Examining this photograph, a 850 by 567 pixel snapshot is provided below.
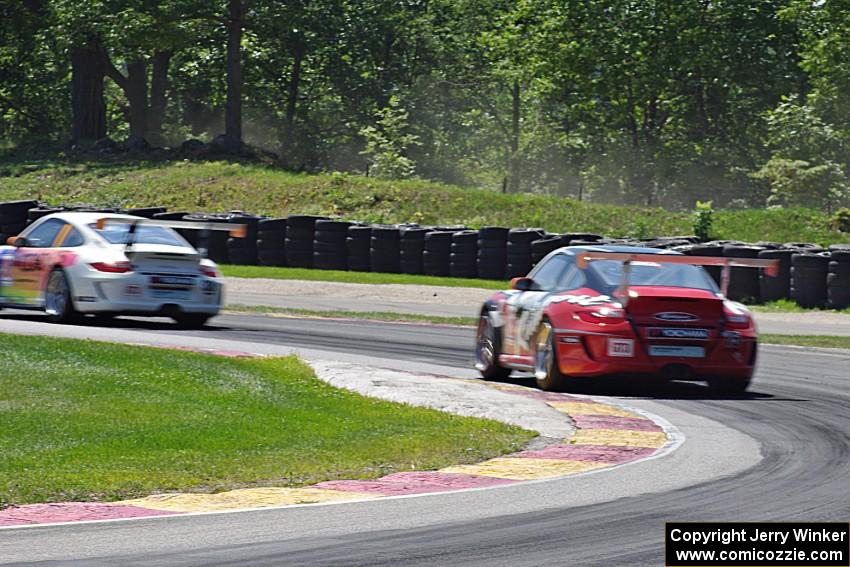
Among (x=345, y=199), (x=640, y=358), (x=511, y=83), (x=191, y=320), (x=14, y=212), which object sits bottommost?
(x=191, y=320)

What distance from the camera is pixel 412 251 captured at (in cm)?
3275

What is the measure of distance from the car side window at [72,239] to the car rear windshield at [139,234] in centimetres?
22

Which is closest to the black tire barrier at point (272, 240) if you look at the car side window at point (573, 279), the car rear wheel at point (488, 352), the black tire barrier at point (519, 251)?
the black tire barrier at point (519, 251)

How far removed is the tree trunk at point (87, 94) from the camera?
52594mm

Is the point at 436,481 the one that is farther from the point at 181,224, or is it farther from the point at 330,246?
the point at 330,246

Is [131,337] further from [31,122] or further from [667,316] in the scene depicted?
[31,122]

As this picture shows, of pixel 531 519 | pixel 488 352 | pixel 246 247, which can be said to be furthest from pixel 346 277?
pixel 531 519

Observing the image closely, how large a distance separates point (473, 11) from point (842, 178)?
2761 cm

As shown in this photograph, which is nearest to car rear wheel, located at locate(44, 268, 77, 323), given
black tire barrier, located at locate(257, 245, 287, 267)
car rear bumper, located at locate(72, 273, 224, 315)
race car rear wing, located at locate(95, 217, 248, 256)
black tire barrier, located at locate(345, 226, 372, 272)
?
car rear bumper, located at locate(72, 273, 224, 315)

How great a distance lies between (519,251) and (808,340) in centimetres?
1037

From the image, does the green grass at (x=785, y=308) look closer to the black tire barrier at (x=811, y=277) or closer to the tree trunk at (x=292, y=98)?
the black tire barrier at (x=811, y=277)

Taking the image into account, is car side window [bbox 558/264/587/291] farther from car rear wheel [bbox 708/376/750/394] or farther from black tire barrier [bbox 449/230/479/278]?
black tire barrier [bbox 449/230/479/278]

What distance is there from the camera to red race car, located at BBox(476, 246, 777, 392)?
1387cm

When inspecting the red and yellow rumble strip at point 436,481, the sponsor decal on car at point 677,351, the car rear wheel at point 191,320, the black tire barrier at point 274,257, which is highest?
the black tire barrier at point 274,257
